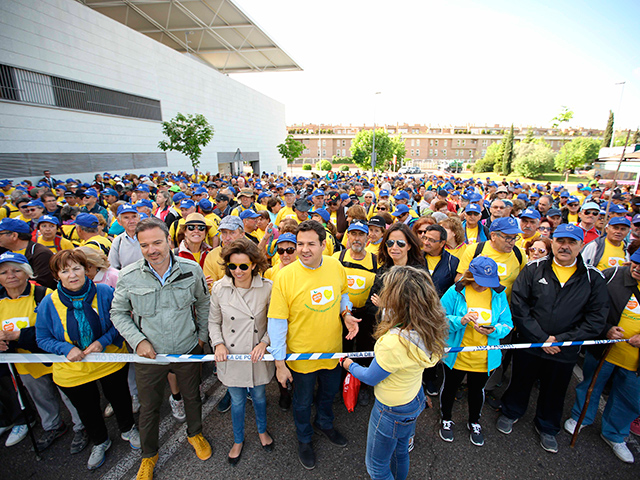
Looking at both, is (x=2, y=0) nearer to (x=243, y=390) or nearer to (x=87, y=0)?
(x=87, y=0)

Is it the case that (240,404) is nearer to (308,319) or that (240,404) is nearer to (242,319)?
(242,319)

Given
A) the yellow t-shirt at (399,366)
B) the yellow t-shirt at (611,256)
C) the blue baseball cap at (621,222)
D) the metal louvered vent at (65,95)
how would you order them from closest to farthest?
1. the yellow t-shirt at (399,366)
2. the blue baseball cap at (621,222)
3. the yellow t-shirt at (611,256)
4. the metal louvered vent at (65,95)

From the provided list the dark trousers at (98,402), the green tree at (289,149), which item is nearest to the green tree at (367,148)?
the green tree at (289,149)

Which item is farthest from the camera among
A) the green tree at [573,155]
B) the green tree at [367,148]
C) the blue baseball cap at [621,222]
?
the green tree at [367,148]

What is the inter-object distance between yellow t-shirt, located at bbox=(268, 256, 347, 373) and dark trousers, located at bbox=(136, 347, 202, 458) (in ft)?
3.30

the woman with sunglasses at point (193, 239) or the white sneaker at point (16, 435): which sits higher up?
the woman with sunglasses at point (193, 239)

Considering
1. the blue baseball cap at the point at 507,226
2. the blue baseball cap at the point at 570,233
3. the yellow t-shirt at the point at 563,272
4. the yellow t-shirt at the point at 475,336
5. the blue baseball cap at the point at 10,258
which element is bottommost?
the yellow t-shirt at the point at 475,336

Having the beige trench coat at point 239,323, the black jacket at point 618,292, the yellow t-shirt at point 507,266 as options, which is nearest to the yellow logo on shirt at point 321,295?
the beige trench coat at point 239,323

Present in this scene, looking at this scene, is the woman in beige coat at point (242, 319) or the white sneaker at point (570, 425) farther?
the white sneaker at point (570, 425)

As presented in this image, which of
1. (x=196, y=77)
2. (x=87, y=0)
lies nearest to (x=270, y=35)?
(x=196, y=77)

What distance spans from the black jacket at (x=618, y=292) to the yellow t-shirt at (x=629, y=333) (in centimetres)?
4

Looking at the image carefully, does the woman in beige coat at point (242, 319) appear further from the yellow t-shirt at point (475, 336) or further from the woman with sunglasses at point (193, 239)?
the yellow t-shirt at point (475, 336)

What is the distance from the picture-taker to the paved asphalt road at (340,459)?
285 centimetres

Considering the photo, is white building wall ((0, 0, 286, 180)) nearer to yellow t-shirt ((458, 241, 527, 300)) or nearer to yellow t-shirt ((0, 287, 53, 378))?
yellow t-shirt ((0, 287, 53, 378))
